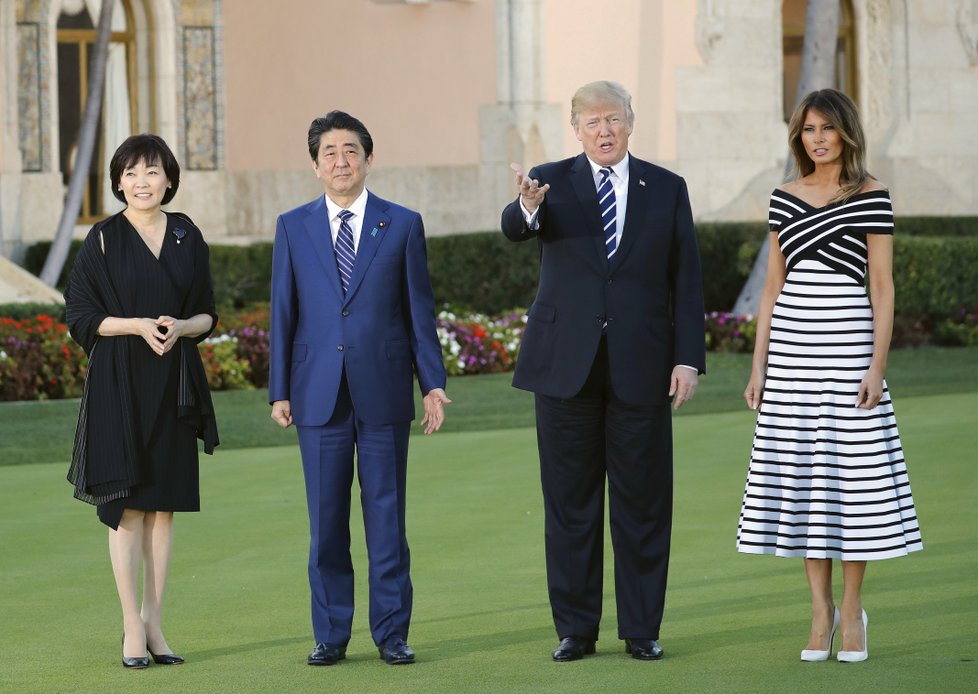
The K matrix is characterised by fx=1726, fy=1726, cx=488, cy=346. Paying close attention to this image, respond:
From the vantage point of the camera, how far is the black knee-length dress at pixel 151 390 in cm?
597

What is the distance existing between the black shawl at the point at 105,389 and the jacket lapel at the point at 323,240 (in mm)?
486

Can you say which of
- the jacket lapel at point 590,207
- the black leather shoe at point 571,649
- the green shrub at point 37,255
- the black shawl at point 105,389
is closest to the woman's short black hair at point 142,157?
the black shawl at point 105,389

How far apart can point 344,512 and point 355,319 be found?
0.67m

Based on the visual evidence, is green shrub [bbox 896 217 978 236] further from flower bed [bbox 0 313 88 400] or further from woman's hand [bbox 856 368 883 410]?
woman's hand [bbox 856 368 883 410]

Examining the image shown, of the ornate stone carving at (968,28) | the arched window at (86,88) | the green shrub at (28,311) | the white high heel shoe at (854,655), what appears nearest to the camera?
the white high heel shoe at (854,655)

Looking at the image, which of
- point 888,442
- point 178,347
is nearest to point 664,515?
point 888,442

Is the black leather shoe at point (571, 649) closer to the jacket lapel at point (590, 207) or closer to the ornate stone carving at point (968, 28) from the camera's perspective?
the jacket lapel at point (590, 207)

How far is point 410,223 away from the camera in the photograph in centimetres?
598

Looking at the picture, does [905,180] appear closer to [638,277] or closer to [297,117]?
[297,117]

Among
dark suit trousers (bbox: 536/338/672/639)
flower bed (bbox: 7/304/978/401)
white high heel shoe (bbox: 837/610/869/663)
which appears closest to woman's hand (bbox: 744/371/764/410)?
dark suit trousers (bbox: 536/338/672/639)

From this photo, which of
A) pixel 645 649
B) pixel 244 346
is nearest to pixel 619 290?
pixel 645 649

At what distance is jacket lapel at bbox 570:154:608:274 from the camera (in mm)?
5941

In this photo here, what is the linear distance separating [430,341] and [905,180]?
2029 centimetres

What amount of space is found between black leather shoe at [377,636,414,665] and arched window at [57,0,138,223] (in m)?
15.1
